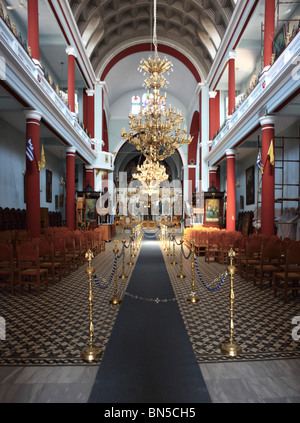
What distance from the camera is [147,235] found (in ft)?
75.3

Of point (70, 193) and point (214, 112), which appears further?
point (214, 112)

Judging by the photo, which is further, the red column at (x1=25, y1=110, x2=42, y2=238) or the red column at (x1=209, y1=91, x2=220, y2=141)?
the red column at (x1=209, y1=91, x2=220, y2=141)

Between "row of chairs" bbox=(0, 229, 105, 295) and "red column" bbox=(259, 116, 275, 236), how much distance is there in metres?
6.77

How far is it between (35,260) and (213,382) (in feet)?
15.0

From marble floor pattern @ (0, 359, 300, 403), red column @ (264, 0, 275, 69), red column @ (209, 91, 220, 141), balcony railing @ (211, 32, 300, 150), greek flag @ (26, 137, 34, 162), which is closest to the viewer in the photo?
marble floor pattern @ (0, 359, 300, 403)

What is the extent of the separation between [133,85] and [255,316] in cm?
3024

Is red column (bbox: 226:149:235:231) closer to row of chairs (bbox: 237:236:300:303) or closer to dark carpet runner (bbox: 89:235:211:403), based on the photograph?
row of chairs (bbox: 237:236:300:303)

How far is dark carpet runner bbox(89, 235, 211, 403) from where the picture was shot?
2779mm

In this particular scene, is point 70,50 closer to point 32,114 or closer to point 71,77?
point 71,77

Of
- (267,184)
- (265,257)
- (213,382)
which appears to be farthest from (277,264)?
(267,184)

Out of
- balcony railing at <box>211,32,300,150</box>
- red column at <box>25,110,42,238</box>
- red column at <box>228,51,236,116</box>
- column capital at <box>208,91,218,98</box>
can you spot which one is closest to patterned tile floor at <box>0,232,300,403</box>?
red column at <box>25,110,42,238</box>

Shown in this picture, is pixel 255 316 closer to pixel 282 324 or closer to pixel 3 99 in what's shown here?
pixel 282 324

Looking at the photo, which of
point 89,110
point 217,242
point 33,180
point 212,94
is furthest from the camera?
point 89,110

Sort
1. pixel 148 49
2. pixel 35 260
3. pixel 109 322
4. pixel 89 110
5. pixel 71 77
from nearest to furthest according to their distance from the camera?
pixel 109 322 → pixel 35 260 → pixel 71 77 → pixel 89 110 → pixel 148 49
